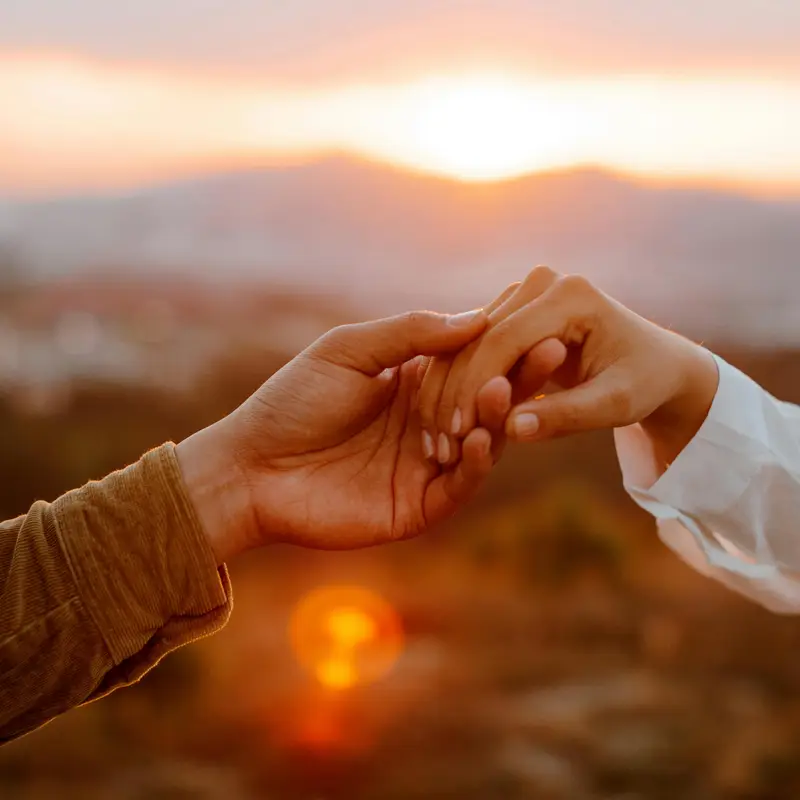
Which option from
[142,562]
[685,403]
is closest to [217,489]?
[142,562]

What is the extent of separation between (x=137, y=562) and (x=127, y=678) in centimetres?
20

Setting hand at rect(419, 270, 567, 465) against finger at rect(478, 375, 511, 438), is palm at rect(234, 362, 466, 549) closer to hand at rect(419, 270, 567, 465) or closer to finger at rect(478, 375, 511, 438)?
hand at rect(419, 270, 567, 465)

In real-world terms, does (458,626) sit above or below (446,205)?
below

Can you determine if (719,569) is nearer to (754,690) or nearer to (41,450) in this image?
(754,690)

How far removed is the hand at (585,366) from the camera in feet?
4.60

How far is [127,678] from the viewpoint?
1449 mm

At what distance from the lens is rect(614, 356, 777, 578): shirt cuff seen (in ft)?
5.18

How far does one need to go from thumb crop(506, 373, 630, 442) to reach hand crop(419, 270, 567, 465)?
0.07 m

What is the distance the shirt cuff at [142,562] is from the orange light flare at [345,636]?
4659 millimetres

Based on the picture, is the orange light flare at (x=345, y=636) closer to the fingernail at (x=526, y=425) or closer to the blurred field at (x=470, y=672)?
the blurred field at (x=470, y=672)

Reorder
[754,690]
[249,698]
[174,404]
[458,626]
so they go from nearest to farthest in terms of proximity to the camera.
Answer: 1. [754,690]
2. [249,698]
3. [458,626]
4. [174,404]

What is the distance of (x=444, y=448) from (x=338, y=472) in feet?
0.74

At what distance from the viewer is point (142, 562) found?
1.43 meters

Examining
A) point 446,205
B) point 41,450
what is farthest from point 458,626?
point 446,205
